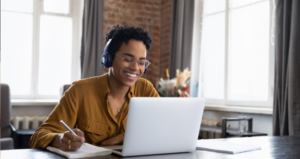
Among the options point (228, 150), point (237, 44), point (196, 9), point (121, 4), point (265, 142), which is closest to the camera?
point (228, 150)

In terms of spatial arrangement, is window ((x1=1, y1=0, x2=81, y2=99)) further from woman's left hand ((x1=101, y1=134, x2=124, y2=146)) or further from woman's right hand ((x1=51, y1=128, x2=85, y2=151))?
A: woman's right hand ((x1=51, y1=128, x2=85, y2=151))

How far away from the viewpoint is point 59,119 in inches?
65.4

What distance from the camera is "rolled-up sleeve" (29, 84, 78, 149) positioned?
1.54m

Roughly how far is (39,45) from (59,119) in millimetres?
3011

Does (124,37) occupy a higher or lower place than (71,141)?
higher

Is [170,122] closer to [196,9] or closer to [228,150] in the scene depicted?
[228,150]

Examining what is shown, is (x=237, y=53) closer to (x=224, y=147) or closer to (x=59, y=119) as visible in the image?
(x=224, y=147)

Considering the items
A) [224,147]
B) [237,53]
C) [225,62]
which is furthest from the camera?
[225,62]

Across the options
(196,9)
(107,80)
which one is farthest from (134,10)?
(107,80)

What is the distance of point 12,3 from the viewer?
4.31 metres

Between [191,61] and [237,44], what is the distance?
709 mm

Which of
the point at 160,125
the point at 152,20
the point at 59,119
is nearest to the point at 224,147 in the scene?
the point at 160,125

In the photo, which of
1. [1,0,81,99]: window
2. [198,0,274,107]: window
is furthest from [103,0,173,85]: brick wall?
[198,0,274,107]: window

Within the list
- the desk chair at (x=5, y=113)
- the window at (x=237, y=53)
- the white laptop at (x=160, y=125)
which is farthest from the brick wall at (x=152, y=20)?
the white laptop at (x=160, y=125)
